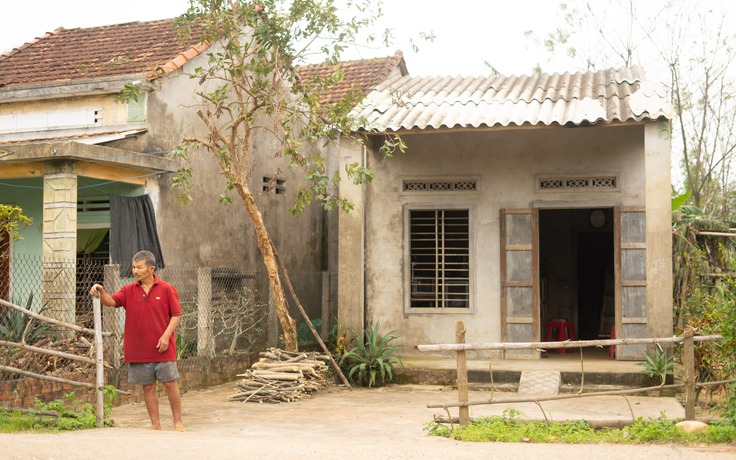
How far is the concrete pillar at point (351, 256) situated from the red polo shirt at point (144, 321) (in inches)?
180

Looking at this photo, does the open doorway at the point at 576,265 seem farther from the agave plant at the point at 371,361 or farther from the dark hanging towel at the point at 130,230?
the dark hanging towel at the point at 130,230

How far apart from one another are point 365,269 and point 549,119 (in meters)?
3.71

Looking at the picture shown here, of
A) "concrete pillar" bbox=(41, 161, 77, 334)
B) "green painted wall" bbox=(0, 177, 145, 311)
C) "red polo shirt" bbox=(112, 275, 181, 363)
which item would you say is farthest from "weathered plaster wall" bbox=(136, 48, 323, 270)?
"red polo shirt" bbox=(112, 275, 181, 363)

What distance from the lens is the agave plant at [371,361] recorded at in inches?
458

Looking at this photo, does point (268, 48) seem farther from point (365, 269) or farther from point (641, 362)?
point (641, 362)

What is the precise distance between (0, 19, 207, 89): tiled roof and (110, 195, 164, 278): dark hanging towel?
1.86 m

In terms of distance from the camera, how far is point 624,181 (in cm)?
1220

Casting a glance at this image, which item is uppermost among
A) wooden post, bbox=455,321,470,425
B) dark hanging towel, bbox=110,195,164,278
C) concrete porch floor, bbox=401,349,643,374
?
dark hanging towel, bbox=110,195,164,278

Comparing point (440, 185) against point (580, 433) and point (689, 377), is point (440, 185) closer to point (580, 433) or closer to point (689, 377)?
point (689, 377)

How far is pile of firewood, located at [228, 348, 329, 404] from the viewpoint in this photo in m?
10.3

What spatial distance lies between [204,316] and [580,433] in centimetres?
583

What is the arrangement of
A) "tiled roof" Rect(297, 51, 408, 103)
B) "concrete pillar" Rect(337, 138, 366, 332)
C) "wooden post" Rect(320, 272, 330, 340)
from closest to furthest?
"concrete pillar" Rect(337, 138, 366, 332)
"wooden post" Rect(320, 272, 330, 340)
"tiled roof" Rect(297, 51, 408, 103)

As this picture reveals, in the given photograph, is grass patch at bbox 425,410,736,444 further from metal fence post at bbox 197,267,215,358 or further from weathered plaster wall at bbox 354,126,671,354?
weathered plaster wall at bbox 354,126,671,354

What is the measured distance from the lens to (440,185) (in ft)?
42.3
